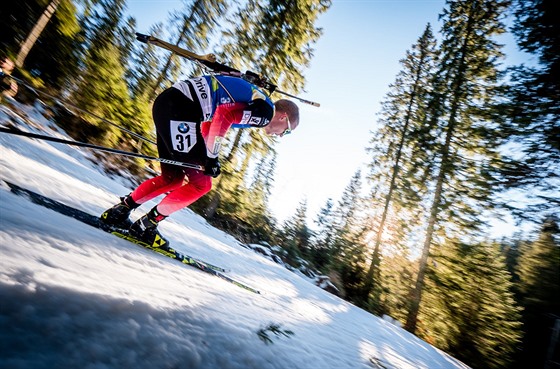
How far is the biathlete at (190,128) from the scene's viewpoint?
114 inches

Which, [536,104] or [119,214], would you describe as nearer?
[119,214]

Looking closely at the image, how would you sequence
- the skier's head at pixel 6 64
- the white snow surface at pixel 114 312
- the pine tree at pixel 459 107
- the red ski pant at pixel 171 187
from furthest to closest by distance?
1. the pine tree at pixel 459 107
2. the skier's head at pixel 6 64
3. the red ski pant at pixel 171 187
4. the white snow surface at pixel 114 312

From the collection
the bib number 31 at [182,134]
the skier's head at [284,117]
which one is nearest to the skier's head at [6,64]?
the bib number 31 at [182,134]

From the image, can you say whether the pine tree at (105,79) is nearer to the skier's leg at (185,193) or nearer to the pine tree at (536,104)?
the skier's leg at (185,193)

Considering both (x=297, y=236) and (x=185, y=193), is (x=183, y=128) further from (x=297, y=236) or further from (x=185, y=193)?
(x=297, y=236)

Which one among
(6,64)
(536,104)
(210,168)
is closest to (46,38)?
(6,64)

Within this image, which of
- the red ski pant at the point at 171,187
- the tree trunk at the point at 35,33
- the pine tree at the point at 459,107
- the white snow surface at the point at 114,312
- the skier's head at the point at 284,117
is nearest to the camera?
the white snow surface at the point at 114,312

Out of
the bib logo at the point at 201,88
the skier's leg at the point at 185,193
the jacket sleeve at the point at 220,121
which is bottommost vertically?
the skier's leg at the point at 185,193

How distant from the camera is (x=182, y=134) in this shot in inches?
114

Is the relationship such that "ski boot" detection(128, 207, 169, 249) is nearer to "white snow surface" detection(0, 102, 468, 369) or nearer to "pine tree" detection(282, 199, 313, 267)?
"white snow surface" detection(0, 102, 468, 369)

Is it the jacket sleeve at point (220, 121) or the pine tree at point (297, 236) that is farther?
the pine tree at point (297, 236)

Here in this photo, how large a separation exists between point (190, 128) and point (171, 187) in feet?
2.37

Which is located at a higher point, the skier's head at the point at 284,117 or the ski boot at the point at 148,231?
the skier's head at the point at 284,117

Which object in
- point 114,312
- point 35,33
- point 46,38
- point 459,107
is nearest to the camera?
point 114,312
